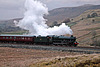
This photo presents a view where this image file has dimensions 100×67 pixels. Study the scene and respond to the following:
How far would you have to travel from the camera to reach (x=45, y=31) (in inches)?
2329

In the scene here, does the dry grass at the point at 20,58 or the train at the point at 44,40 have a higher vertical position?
the train at the point at 44,40

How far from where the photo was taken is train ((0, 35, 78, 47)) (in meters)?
45.7

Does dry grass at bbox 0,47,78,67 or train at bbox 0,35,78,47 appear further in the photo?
train at bbox 0,35,78,47

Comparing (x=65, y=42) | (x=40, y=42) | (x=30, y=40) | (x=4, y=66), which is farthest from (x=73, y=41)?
(x=4, y=66)

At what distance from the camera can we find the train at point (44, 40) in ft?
150

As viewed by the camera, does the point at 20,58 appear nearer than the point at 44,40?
Yes

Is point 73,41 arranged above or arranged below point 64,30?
below

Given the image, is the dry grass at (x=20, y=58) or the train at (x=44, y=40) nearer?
the dry grass at (x=20, y=58)

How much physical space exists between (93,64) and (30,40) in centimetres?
3598

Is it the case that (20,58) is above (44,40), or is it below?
below

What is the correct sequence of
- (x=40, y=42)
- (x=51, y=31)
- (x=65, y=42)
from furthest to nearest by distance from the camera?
1. (x=51, y=31)
2. (x=40, y=42)
3. (x=65, y=42)

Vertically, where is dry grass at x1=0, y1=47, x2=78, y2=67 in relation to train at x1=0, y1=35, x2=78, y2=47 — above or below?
below

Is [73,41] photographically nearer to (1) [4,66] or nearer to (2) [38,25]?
(2) [38,25]

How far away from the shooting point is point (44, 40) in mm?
47781
